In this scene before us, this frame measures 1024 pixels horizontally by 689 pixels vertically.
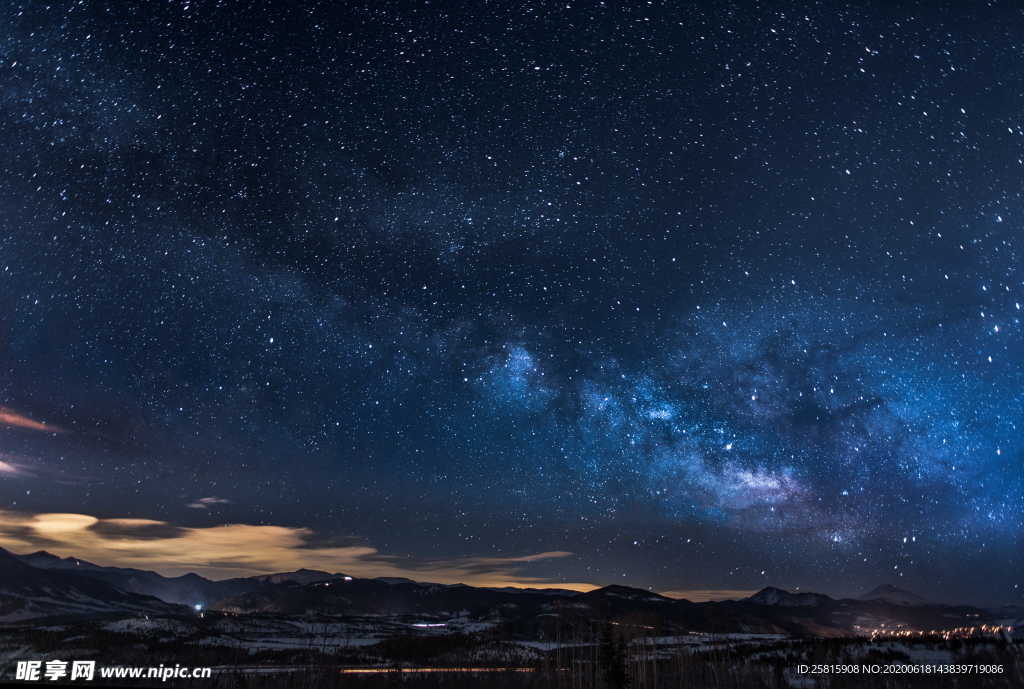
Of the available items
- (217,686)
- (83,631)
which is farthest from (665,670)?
(83,631)

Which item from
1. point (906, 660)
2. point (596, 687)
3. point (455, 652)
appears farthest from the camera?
point (455, 652)

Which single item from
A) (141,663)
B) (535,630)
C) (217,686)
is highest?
(217,686)

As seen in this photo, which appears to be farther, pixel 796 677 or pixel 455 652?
pixel 455 652

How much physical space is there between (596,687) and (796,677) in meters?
13.4

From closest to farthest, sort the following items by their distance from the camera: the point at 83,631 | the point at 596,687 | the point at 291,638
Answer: the point at 596,687 → the point at 83,631 → the point at 291,638

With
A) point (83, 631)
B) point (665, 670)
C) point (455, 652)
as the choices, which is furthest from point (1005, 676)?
point (83, 631)

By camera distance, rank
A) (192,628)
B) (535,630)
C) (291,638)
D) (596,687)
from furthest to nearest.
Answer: (535,630)
(192,628)
(291,638)
(596,687)

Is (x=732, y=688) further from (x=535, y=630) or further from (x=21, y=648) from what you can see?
(x=535, y=630)

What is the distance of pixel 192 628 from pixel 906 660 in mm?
99038

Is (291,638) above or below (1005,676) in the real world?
below

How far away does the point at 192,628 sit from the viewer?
104 m

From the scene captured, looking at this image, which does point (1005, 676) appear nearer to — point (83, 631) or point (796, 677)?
point (796, 677)

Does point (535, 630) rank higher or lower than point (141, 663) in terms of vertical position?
lower

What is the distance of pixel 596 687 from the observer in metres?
27.8
